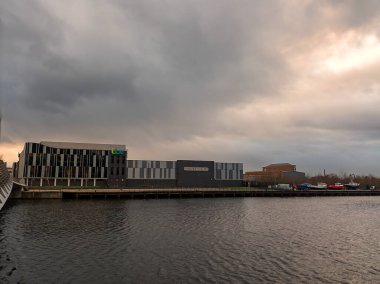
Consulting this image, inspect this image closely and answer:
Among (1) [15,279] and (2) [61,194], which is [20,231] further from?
(2) [61,194]

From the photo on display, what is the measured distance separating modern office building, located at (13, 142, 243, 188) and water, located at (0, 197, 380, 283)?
9460cm

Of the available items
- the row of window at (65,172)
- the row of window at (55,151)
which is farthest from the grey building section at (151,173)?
the row of window at (55,151)

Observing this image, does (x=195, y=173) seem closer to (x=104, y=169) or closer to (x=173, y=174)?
(x=173, y=174)

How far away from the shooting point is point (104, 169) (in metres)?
153

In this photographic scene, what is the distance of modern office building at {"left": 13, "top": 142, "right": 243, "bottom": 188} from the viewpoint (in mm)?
143625

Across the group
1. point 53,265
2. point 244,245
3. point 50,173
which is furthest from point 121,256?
point 50,173

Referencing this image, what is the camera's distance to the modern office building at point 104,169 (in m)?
144

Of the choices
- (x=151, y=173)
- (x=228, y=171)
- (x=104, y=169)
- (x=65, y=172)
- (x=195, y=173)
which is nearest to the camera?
(x=65, y=172)

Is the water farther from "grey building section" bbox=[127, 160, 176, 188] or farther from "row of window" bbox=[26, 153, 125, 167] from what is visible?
"grey building section" bbox=[127, 160, 176, 188]

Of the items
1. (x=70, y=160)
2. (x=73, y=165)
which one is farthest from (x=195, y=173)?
(x=70, y=160)

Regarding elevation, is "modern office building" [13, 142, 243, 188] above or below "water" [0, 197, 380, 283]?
above

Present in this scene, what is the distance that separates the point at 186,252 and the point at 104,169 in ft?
409

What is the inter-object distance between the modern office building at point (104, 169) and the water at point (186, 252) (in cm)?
9460

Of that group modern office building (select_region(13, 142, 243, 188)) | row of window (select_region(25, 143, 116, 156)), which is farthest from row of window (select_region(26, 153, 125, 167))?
row of window (select_region(25, 143, 116, 156))
